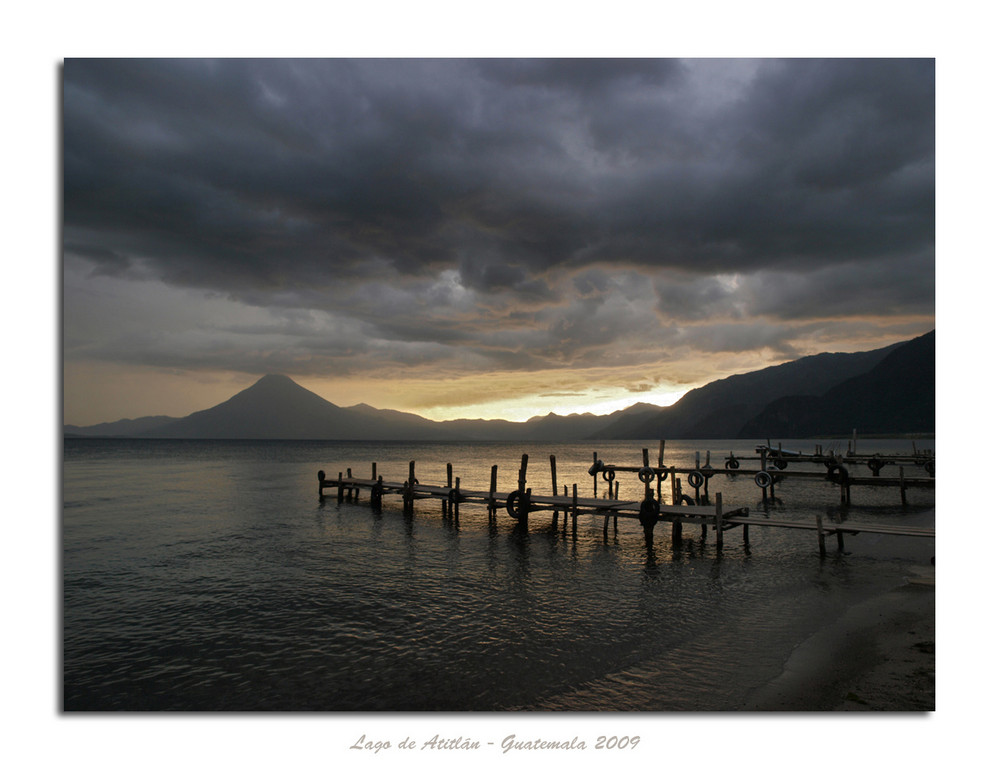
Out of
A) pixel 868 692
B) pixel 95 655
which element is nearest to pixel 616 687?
pixel 868 692

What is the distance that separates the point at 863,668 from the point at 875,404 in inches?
2392

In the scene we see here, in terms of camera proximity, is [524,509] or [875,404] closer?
[524,509]

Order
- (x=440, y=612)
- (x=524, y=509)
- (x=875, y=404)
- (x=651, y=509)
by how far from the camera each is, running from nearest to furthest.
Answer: (x=440, y=612) < (x=651, y=509) < (x=524, y=509) < (x=875, y=404)

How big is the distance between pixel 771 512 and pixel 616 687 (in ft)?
78.7

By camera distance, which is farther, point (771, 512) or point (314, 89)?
point (771, 512)

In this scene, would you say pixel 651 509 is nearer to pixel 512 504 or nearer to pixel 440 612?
pixel 512 504

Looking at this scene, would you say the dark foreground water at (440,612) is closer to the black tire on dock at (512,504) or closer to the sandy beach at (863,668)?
the sandy beach at (863,668)

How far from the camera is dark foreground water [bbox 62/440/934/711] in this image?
27.5ft

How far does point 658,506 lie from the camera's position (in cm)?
2108

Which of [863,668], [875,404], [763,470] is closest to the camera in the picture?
[863,668]

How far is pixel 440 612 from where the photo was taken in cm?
1210

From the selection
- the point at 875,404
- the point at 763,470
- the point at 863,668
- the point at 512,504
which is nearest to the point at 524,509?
the point at 512,504

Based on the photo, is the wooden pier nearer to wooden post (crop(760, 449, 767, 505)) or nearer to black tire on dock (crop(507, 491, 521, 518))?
black tire on dock (crop(507, 491, 521, 518))
